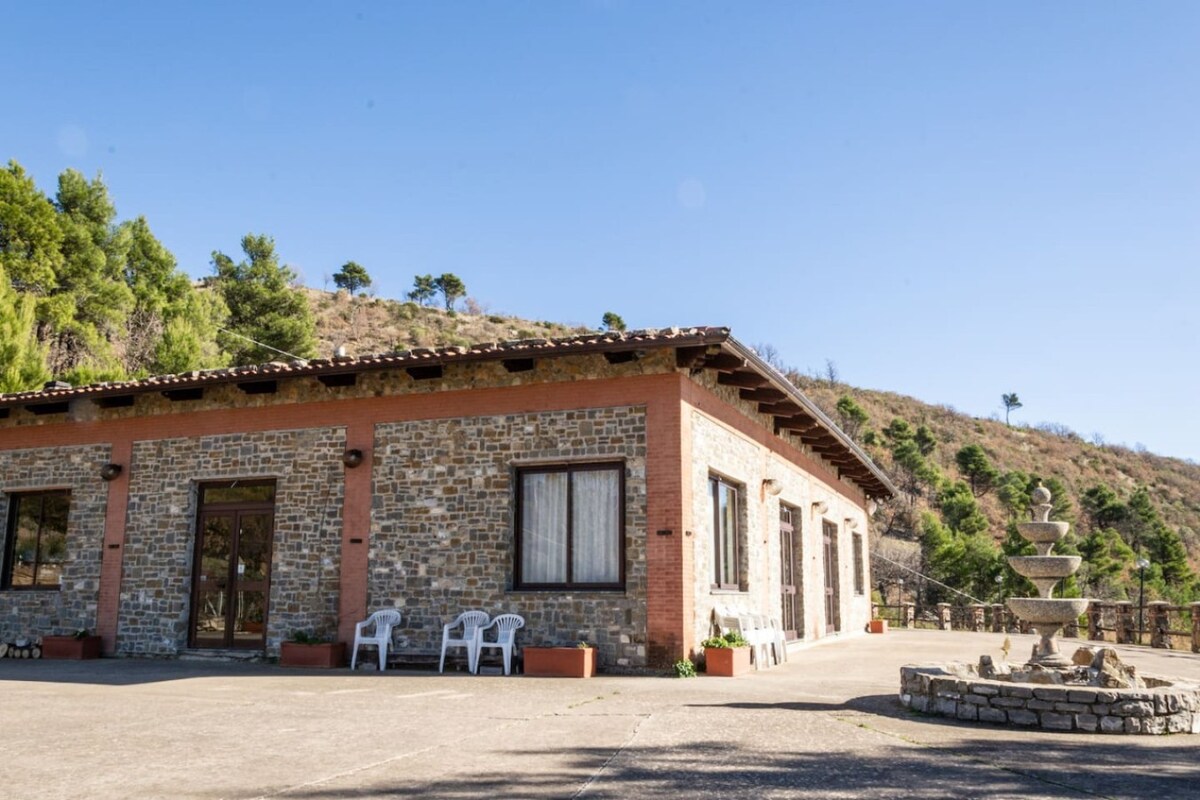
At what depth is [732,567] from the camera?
12656 millimetres

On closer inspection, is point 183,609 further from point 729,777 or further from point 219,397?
point 729,777

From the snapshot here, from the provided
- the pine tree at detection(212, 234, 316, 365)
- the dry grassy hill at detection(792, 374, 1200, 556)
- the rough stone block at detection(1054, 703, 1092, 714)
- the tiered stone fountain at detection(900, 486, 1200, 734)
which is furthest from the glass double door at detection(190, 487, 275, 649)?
the dry grassy hill at detection(792, 374, 1200, 556)

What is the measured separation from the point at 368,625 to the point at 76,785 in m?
7.04

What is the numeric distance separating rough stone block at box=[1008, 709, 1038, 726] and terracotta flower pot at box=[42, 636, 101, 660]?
11.9 meters

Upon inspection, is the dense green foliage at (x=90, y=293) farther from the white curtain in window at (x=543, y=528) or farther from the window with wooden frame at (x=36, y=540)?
the white curtain in window at (x=543, y=528)

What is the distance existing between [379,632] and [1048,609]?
7.50 m

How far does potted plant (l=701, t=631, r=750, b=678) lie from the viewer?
1044 cm

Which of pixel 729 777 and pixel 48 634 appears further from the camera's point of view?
pixel 48 634

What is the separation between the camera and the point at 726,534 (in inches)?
496

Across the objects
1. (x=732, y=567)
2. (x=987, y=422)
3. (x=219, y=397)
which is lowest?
(x=732, y=567)

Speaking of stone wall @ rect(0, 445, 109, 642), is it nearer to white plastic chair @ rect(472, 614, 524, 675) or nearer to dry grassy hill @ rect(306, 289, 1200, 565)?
white plastic chair @ rect(472, 614, 524, 675)

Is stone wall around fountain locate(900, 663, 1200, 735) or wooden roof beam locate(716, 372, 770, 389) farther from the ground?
wooden roof beam locate(716, 372, 770, 389)

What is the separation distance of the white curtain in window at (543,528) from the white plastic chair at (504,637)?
540 mm

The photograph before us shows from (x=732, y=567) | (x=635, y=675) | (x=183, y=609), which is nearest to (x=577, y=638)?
(x=635, y=675)
